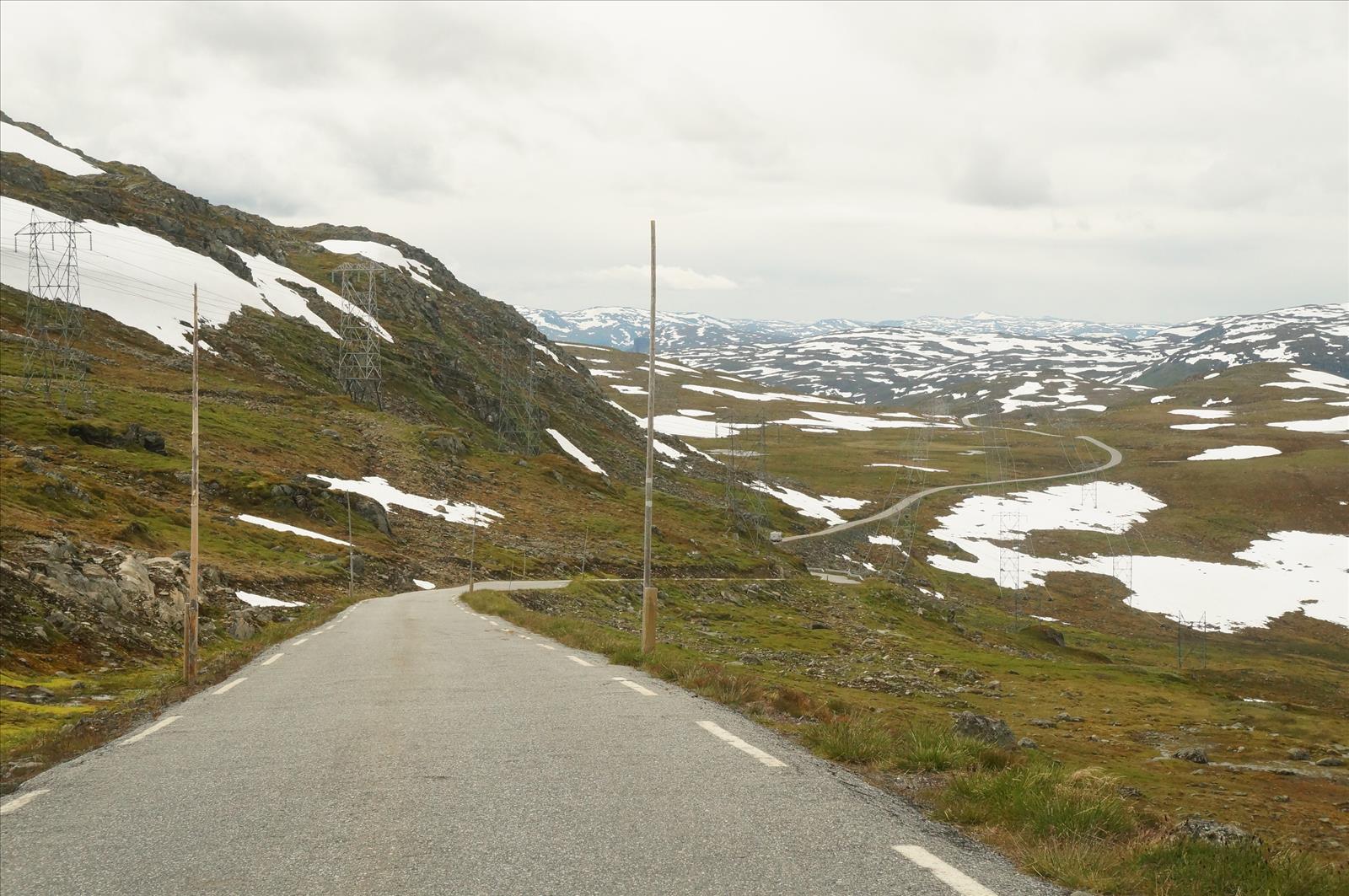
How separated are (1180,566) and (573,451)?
93.8 meters

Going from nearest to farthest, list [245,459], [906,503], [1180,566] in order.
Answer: [245,459], [1180,566], [906,503]

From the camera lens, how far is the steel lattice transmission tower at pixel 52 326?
3044 inches

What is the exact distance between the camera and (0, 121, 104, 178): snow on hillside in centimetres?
16725

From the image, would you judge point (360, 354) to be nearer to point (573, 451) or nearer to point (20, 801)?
point (573, 451)

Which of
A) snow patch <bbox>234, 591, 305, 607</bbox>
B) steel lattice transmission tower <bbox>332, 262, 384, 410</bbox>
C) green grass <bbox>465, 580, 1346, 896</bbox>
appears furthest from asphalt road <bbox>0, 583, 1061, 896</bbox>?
steel lattice transmission tower <bbox>332, 262, 384, 410</bbox>

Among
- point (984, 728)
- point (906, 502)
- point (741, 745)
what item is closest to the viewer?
point (741, 745)

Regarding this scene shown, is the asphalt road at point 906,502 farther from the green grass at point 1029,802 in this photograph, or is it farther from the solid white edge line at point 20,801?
the solid white edge line at point 20,801

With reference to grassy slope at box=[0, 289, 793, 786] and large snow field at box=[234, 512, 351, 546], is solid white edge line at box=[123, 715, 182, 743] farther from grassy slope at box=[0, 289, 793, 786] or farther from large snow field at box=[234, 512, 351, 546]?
large snow field at box=[234, 512, 351, 546]

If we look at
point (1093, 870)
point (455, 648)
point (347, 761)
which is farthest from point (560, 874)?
point (455, 648)

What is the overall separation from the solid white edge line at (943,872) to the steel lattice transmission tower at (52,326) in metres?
79.1

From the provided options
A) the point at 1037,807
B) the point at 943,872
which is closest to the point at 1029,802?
the point at 1037,807

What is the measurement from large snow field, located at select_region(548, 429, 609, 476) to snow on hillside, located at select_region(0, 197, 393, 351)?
31.4 meters

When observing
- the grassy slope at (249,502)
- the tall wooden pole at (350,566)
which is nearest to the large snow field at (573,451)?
the grassy slope at (249,502)

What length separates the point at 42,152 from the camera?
175 meters
